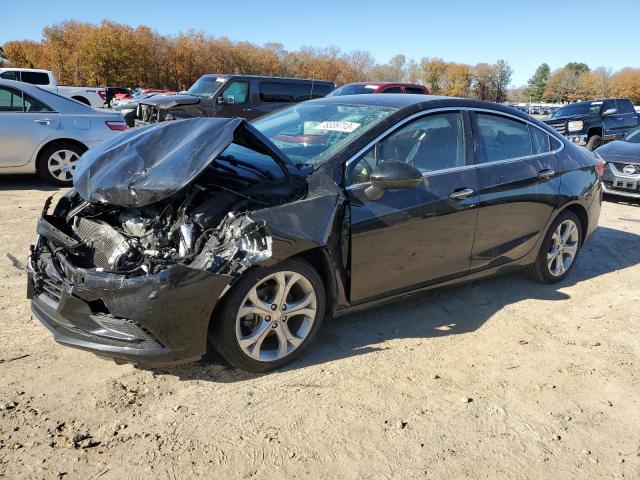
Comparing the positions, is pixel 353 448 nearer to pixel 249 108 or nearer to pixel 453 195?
pixel 453 195

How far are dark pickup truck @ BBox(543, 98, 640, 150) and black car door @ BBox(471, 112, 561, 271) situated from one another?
39.3 feet

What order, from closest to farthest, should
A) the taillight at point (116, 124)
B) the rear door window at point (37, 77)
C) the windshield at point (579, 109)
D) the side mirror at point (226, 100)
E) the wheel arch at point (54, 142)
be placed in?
1. the wheel arch at point (54, 142)
2. the taillight at point (116, 124)
3. the side mirror at point (226, 100)
4. the windshield at point (579, 109)
5. the rear door window at point (37, 77)

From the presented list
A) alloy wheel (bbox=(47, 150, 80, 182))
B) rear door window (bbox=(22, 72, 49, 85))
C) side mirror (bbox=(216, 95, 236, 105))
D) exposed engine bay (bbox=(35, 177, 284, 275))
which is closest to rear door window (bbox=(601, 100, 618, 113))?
side mirror (bbox=(216, 95, 236, 105))

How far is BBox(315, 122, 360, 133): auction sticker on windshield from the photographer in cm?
365

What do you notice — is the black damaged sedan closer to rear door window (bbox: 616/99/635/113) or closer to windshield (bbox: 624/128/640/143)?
windshield (bbox: 624/128/640/143)

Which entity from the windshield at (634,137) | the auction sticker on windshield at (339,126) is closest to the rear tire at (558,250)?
the auction sticker on windshield at (339,126)

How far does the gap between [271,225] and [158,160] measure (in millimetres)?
858

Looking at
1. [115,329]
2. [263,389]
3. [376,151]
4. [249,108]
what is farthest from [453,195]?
[249,108]

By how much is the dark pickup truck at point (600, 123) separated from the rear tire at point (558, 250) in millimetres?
11500

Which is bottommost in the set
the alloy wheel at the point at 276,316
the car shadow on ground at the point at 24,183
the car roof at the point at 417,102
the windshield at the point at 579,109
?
the car shadow on ground at the point at 24,183

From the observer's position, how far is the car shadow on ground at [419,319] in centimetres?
321

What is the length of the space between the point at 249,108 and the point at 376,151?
9.47m

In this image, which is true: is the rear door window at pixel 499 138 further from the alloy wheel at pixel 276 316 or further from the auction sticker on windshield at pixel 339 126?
the alloy wheel at pixel 276 316

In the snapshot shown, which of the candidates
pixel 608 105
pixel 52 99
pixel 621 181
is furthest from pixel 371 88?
pixel 608 105
